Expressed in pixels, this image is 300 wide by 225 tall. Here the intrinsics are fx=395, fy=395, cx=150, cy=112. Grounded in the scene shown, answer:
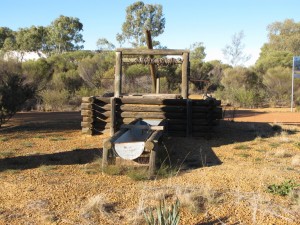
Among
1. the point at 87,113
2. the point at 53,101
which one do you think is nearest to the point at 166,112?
the point at 87,113

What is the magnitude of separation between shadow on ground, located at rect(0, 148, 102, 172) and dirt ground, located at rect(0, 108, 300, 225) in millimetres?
16

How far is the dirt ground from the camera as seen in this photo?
473 centimetres

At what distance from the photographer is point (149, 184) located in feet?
A: 19.4

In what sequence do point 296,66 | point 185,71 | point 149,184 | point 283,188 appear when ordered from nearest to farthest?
point 283,188 < point 149,184 < point 185,71 < point 296,66

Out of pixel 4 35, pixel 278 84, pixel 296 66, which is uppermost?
pixel 4 35

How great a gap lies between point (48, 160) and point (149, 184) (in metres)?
2.52

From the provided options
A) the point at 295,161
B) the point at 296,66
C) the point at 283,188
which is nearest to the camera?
the point at 283,188

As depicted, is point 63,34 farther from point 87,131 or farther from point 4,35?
point 87,131

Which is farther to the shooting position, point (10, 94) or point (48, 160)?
point (10, 94)

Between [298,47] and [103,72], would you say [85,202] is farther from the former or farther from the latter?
[298,47]

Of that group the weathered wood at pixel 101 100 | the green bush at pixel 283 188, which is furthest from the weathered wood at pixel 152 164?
the weathered wood at pixel 101 100

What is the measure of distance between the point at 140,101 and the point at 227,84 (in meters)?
21.1

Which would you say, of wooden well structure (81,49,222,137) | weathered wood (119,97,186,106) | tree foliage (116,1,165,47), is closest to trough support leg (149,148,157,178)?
wooden well structure (81,49,222,137)

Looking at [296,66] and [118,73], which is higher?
[296,66]
